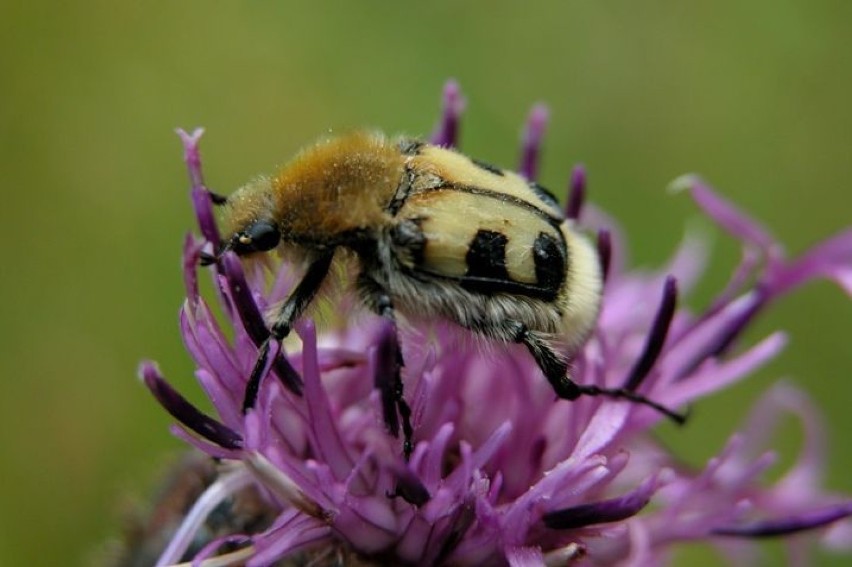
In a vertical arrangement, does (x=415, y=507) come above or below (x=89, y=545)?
above

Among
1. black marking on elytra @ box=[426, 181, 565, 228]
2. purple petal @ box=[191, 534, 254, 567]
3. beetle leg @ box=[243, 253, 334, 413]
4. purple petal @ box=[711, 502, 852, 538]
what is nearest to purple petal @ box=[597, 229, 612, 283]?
black marking on elytra @ box=[426, 181, 565, 228]

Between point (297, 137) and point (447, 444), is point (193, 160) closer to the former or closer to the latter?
point (447, 444)

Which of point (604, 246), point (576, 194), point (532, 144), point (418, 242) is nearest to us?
point (418, 242)

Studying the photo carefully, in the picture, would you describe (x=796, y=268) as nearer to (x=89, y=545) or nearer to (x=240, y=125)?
(x=89, y=545)

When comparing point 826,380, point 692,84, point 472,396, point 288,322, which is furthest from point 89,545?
point 692,84

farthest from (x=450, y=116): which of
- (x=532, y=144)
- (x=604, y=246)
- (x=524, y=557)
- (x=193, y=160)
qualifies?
(x=524, y=557)
